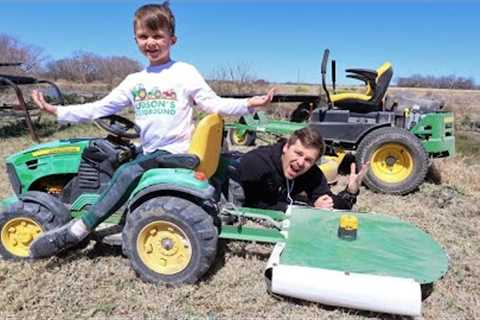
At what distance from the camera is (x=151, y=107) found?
2.86m

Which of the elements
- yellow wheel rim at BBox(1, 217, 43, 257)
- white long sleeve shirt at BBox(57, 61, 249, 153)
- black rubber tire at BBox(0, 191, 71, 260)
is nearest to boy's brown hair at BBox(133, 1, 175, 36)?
white long sleeve shirt at BBox(57, 61, 249, 153)

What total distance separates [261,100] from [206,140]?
439 mm

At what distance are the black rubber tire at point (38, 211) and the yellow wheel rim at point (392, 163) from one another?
3501 mm

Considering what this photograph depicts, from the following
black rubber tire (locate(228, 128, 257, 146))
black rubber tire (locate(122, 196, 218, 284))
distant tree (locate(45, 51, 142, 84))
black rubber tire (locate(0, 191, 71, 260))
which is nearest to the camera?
black rubber tire (locate(122, 196, 218, 284))

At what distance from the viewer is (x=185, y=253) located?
2822 millimetres

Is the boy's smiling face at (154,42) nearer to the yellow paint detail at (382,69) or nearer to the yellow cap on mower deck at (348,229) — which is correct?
the yellow cap on mower deck at (348,229)

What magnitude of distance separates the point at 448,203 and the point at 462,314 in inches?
91.3

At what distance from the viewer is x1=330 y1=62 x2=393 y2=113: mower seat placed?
5461 millimetres

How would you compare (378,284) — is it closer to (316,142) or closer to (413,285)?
(413,285)

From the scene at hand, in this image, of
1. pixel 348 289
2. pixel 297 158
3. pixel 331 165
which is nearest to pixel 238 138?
pixel 331 165

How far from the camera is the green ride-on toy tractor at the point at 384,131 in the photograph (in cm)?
507

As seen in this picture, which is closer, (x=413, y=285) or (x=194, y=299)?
(x=413, y=285)

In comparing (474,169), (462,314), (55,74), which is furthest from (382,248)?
(55,74)

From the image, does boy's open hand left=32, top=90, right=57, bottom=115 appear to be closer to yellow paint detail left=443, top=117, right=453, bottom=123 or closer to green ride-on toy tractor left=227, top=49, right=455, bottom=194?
green ride-on toy tractor left=227, top=49, right=455, bottom=194
